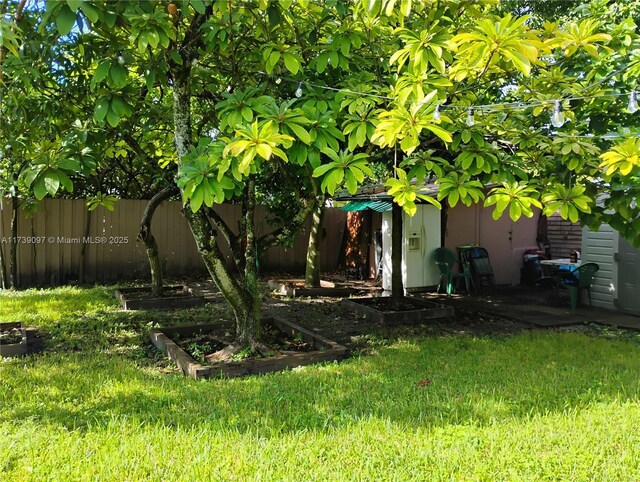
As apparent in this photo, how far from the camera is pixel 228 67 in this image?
18.0 ft

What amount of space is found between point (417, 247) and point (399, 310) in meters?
2.83

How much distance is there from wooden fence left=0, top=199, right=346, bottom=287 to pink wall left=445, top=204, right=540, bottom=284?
183 inches

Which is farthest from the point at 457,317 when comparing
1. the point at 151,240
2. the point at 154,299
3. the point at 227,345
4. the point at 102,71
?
the point at 102,71

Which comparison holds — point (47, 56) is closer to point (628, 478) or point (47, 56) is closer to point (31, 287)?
point (628, 478)

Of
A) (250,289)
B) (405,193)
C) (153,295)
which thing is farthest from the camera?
(153,295)

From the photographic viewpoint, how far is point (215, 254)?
17.0 feet

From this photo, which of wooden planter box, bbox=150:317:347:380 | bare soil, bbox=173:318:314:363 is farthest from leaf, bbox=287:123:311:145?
bare soil, bbox=173:318:314:363

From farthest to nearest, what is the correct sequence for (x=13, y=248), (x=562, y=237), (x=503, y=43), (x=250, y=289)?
(x=562, y=237) < (x=13, y=248) < (x=250, y=289) < (x=503, y=43)

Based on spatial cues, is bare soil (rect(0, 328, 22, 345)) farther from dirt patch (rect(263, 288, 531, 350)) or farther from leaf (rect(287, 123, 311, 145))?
leaf (rect(287, 123, 311, 145))

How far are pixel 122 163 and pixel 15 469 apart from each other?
9.01 meters

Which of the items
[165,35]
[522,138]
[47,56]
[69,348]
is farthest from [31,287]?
[522,138]

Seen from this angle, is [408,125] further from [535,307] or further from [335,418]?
[535,307]

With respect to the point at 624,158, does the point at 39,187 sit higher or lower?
lower

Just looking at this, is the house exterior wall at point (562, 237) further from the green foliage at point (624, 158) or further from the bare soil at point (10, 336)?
the bare soil at point (10, 336)
